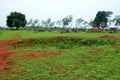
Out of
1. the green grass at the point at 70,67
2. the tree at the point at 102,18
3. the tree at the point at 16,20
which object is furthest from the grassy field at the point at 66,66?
the tree at the point at 16,20

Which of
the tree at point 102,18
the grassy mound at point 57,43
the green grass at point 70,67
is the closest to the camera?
the green grass at point 70,67

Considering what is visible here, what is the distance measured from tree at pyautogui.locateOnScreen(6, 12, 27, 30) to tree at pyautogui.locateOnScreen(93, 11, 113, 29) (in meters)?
22.2

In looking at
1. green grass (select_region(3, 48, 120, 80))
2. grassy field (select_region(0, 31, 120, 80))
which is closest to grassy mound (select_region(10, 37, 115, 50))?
grassy field (select_region(0, 31, 120, 80))

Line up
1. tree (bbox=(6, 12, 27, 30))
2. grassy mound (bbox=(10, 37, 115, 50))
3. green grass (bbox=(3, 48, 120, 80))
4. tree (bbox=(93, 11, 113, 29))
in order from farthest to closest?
1. tree (bbox=(6, 12, 27, 30))
2. tree (bbox=(93, 11, 113, 29))
3. grassy mound (bbox=(10, 37, 115, 50))
4. green grass (bbox=(3, 48, 120, 80))

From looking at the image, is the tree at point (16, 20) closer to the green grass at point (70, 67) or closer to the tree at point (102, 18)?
the tree at point (102, 18)

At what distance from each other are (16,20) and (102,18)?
25.3 metres

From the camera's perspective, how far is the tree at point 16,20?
78.0 metres

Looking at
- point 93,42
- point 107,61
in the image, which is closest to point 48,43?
point 93,42

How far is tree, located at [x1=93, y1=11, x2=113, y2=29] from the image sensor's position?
72.4 metres

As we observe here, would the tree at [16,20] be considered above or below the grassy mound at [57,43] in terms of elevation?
above

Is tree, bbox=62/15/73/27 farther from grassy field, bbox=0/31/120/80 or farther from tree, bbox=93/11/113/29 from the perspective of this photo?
grassy field, bbox=0/31/120/80

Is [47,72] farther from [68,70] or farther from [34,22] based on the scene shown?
[34,22]

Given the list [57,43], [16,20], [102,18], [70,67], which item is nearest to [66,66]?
[70,67]

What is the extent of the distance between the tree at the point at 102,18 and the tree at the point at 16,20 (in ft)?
73.0
